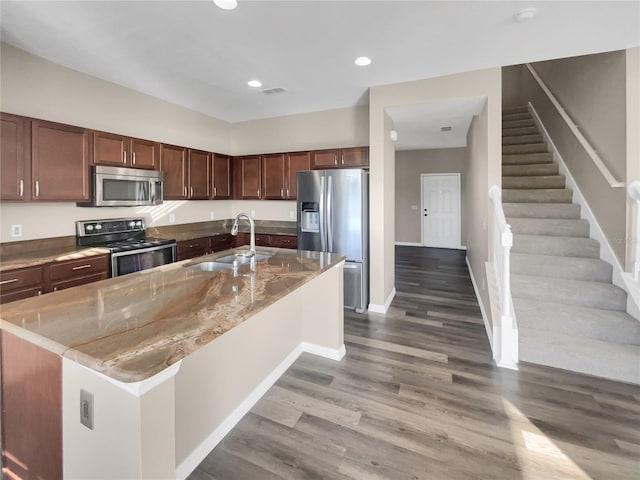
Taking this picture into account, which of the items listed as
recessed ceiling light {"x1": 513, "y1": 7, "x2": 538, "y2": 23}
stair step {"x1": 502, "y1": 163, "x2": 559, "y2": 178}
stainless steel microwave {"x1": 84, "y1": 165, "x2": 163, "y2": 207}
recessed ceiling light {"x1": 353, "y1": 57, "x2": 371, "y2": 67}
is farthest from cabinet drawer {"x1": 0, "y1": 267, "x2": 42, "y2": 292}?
stair step {"x1": 502, "y1": 163, "x2": 559, "y2": 178}

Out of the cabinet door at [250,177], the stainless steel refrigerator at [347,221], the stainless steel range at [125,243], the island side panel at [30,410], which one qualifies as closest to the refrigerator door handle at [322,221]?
the stainless steel refrigerator at [347,221]

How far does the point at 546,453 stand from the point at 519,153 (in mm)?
4487

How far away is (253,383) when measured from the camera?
212 centimetres

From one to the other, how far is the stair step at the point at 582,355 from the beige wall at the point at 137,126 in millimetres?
3166

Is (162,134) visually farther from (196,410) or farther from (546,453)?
(546,453)

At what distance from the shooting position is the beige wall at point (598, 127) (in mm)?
2793

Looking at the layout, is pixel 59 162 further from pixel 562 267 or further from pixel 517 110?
pixel 517 110

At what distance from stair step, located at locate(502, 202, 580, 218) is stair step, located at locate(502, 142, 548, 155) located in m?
1.42

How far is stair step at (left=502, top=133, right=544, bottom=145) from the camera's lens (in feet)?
16.1

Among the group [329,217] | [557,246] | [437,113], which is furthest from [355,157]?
[557,246]

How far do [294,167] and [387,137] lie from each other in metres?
1.45

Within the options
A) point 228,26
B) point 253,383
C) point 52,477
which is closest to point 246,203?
point 228,26

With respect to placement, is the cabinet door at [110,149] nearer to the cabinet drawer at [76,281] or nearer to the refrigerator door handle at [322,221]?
the cabinet drawer at [76,281]

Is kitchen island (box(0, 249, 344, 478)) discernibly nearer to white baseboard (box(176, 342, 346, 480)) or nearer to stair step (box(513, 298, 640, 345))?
white baseboard (box(176, 342, 346, 480))
